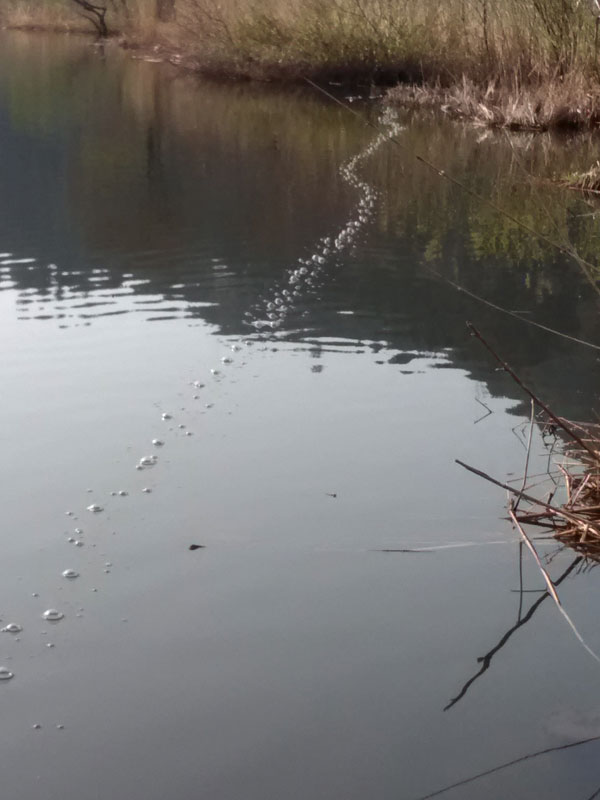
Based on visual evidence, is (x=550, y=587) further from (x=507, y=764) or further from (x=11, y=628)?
(x=11, y=628)

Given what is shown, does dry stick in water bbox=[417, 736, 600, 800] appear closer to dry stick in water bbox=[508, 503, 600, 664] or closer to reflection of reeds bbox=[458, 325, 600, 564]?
dry stick in water bbox=[508, 503, 600, 664]

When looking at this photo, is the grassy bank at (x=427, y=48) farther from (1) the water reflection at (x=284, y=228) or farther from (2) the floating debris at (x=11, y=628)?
(2) the floating debris at (x=11, y=628)

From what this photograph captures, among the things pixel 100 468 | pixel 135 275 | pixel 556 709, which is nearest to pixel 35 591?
pixel 100 468

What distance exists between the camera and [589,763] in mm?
2170

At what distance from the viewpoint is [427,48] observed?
15641 mm

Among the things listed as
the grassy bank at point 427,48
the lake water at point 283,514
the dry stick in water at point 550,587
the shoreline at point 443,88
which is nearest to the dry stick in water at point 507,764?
the lake water at point 283,514

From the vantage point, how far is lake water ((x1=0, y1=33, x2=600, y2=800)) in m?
2.25

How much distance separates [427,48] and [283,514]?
13410 millimetres

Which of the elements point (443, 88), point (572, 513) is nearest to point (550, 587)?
point (572, 513)

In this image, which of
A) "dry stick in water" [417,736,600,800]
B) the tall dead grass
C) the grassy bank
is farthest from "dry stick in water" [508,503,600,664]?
the tall dead grass

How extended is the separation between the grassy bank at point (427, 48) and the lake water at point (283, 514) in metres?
4.64

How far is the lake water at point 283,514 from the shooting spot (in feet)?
7.39

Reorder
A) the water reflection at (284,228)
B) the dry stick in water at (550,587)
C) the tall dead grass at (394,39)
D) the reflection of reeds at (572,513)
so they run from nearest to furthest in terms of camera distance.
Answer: the dry stick in water at (550,587) → the reflection of reeds at (572,513) → the water reflection at (284,228) → the tall dead grass at (394,39)

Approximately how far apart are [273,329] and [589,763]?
3.25 meters
